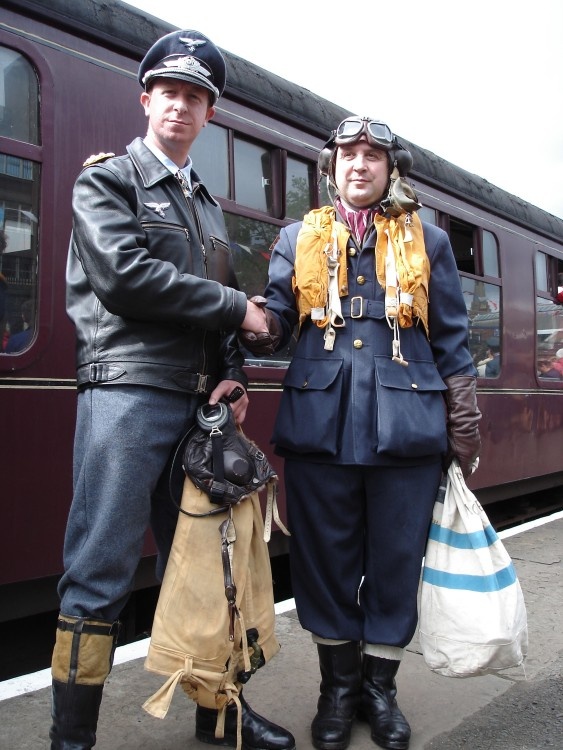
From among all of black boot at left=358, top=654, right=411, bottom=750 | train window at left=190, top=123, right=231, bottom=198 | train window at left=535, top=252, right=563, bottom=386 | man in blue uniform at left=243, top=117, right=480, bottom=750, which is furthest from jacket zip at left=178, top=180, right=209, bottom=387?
train window at left=535, top=252, right=563, bottom=386

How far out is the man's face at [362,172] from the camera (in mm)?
2303

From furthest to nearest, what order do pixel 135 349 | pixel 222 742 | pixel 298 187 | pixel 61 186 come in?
pixel 298 187, pixel 61 186, pixel 222 742, pixel 135 349

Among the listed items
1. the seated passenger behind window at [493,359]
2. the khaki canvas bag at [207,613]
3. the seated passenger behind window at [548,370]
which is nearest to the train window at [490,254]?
the seated passenger behind window at [493,359]

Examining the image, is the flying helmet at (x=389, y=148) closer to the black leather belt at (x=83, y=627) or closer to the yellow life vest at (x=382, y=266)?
the yellow life vest at (x=382, y=266)

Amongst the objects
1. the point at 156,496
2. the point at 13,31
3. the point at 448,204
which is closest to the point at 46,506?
the point at 156,496

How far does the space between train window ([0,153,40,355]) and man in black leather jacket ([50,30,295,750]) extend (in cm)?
104

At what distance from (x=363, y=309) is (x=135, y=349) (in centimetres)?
74

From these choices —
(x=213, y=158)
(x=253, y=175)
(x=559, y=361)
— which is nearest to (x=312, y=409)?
(x=213, y=158)

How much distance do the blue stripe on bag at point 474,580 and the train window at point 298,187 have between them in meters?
2.46

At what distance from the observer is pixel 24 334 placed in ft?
9.74

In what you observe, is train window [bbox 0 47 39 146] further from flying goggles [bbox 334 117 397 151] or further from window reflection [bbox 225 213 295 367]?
flying goggles [bbox 334 117 397 151]

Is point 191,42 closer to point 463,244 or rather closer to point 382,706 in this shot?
point 382,706

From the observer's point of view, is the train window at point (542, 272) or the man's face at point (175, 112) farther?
the train window at point (542, 272)

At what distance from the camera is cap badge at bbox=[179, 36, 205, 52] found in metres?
2.06
